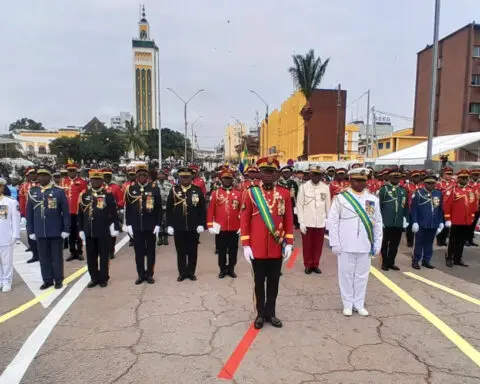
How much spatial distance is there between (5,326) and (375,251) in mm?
4825

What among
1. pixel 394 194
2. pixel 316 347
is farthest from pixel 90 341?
pixel 394 194

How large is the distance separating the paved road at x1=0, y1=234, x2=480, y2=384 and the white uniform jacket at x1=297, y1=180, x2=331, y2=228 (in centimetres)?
114

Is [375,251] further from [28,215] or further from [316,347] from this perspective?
[28,215]

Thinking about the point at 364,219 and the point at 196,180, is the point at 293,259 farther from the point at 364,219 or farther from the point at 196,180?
the point at 196,180

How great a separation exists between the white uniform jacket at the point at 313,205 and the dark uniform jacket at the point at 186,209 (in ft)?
6.23

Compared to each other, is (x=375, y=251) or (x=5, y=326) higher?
(x=375, y=251)

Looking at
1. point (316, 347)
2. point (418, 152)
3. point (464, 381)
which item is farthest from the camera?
point (418, 152)

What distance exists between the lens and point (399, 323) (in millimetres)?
4711

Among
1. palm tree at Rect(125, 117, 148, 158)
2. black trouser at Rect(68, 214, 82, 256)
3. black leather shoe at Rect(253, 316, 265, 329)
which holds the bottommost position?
black leather shoe at Rect(253, 316, 265, 329)

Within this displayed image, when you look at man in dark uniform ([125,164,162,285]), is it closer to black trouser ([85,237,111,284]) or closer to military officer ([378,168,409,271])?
black trouser ([85,237,111,284])

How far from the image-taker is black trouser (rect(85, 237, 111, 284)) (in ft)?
20.1

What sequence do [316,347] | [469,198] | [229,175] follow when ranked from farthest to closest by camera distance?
[469,198], [229,175], [316,347]

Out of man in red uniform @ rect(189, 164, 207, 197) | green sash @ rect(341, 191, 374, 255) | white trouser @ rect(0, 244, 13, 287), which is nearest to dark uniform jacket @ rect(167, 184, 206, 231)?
man in red uniform @ rect(189, 164, 207, 197)

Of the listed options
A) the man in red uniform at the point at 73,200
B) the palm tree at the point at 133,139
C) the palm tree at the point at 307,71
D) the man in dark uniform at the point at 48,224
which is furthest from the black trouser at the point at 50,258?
the palm tree at the point at 133,139
